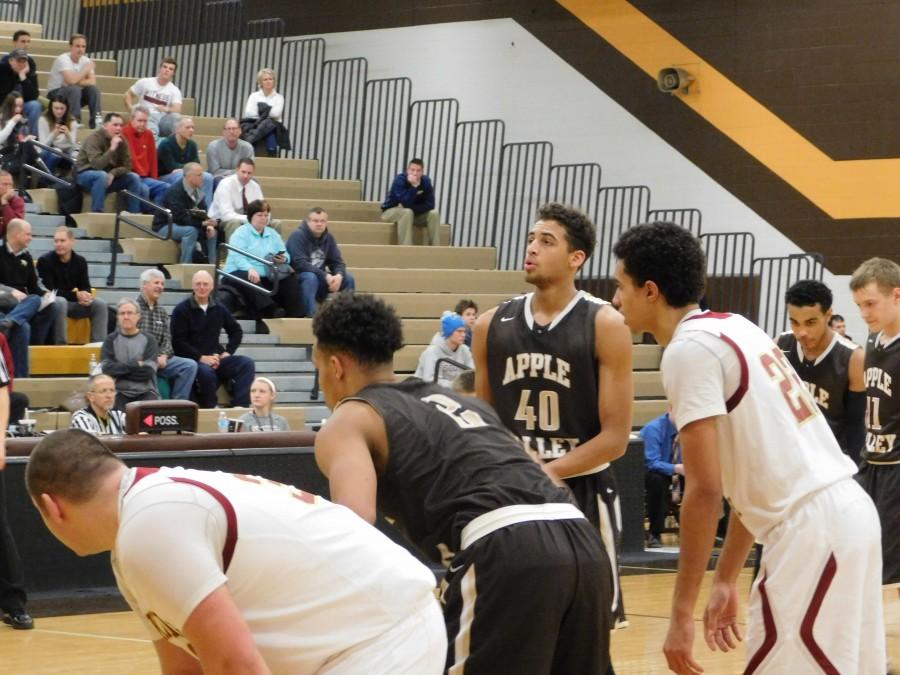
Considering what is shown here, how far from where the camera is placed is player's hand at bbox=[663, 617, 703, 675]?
4223mm

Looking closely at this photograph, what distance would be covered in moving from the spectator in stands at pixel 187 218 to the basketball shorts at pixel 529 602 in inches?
502

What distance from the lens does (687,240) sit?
443 cm

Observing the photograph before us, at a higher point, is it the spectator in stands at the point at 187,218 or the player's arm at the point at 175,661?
the spectator in stands at the point at 187,218

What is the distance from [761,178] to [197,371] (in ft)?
24.8

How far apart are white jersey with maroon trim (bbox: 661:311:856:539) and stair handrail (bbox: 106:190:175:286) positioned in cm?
1204

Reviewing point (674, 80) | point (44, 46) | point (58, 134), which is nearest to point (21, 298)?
point (58, 134)

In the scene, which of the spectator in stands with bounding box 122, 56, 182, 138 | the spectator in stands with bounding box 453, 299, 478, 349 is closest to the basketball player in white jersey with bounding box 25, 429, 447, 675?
the spectator in stands with bounding box 453, 299, 478, 349

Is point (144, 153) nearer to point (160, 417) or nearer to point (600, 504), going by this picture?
point (160, 417)

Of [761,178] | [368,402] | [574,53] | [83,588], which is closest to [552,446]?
Result: [368,402]

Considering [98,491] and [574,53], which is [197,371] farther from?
[98,491]

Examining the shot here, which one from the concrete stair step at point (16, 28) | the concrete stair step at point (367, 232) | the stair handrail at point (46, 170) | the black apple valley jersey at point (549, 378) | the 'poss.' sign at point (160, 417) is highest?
the concrete stair step at point (16, 28)

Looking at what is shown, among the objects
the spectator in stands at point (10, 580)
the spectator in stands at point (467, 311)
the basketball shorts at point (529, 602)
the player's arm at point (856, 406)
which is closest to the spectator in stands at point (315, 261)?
the spectator in stands at point (467, 311)

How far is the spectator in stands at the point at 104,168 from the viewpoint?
16.6m

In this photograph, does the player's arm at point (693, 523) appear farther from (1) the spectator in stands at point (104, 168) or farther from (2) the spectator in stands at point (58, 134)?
(2) the spectator in stands at point (58, 134)
